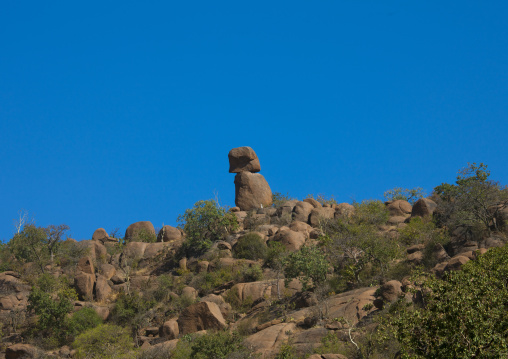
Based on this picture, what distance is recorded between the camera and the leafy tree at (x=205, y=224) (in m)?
47.6

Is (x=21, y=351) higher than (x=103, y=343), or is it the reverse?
(x=21, y=351)

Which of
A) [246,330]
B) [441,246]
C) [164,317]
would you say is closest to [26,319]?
[164,317]

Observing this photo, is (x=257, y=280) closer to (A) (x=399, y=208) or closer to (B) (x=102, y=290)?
(B) (x=102, y=290)

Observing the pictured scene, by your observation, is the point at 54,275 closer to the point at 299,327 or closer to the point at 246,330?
the point at 246,330

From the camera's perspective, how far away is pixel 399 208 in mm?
52156

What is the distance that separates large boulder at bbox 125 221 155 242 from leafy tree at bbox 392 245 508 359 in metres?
42.4

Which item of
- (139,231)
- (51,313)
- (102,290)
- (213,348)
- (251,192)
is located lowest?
(213,348)

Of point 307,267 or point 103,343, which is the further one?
point 307,267

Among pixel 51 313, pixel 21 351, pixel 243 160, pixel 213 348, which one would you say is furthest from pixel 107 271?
pixel 243 160

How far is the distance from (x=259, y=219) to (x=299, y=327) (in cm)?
2524

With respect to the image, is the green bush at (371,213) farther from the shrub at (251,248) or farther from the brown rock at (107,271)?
the brown rock at (107,271)

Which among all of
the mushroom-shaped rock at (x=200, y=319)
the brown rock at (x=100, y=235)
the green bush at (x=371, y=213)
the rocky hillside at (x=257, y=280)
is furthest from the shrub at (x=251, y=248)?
the brown rock at (x=100, y=235)

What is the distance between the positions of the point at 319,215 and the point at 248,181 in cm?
1243

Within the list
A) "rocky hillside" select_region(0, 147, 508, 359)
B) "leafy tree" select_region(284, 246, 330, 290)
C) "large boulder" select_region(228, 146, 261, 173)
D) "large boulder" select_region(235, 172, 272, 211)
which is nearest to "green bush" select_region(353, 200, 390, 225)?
"rocky hillside" select_region(0, 147, 508, 359)
